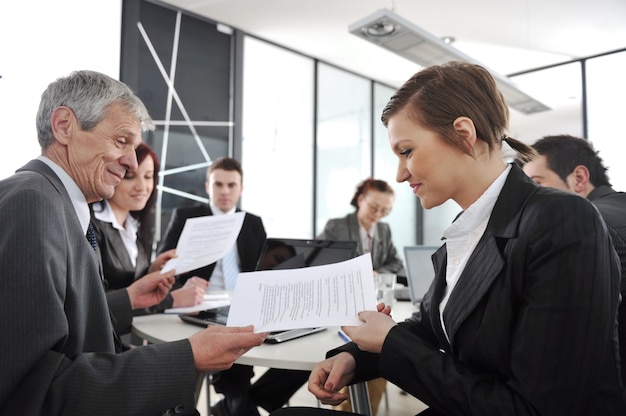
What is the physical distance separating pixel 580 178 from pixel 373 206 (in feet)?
6.40

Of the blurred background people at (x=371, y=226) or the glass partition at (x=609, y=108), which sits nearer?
the blurred background people at (x=371, y=226)

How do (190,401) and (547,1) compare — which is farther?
(547,1)

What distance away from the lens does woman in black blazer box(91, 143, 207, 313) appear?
6.67 ft

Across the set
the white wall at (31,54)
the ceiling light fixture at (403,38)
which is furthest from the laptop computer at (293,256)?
the white wall at (31,54)

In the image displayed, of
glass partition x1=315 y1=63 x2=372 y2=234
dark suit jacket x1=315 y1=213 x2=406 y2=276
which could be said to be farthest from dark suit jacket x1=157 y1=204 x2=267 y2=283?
glass partition x1=315 y1=63 x2=372 y2=234

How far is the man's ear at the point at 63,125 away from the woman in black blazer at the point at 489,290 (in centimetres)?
81

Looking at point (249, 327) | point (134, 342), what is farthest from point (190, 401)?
point (134, 342)

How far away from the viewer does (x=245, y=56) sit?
5066 mm

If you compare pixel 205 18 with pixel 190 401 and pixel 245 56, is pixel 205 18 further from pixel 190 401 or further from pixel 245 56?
pixel 190 401

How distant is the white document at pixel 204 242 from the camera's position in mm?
1772

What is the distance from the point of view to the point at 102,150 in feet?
3.98

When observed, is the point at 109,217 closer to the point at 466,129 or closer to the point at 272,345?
the point at 272,345

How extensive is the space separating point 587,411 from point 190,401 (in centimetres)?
78

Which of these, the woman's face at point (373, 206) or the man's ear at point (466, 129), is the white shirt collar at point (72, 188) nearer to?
the man's ear at point (466, 129)
